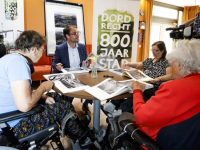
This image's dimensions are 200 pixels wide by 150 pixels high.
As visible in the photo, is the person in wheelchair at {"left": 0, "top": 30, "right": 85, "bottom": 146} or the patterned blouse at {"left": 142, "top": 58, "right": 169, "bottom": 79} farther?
the patterned blouse at {"left": 142, "top": 58, "right": 169, "bottom": 79}

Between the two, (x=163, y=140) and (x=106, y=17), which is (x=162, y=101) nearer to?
(x=163, y=140)

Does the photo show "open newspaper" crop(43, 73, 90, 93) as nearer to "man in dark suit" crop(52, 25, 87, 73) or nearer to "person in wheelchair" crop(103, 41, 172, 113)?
"person in wheelchair" crop(103, 41, 172, 113)

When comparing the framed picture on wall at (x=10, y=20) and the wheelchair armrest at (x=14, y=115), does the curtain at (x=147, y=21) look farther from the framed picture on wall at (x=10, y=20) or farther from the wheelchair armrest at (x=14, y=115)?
the wheelchair armrest at (x=14, y=115)

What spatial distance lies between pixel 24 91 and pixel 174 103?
85 centimetres

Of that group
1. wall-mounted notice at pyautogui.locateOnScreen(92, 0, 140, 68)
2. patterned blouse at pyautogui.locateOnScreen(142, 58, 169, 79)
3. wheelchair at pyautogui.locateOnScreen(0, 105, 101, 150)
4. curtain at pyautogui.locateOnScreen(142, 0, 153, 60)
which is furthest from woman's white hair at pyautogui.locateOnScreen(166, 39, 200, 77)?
curtain at pyautogui.locateOnScreen(142, 0, 153, 60)

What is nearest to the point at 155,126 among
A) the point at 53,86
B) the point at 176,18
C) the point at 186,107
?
the point at 186,107

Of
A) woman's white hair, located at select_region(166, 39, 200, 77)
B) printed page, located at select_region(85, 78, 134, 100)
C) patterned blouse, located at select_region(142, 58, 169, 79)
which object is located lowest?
printed page, located at select_region(85, 78, 134, 100)

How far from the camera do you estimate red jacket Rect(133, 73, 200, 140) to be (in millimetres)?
745

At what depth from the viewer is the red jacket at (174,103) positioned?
2.44 ft

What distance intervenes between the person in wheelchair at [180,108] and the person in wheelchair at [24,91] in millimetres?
631

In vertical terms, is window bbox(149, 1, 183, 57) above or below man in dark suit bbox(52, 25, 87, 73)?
above

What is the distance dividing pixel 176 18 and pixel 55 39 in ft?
18.1

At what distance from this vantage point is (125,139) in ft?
3.39

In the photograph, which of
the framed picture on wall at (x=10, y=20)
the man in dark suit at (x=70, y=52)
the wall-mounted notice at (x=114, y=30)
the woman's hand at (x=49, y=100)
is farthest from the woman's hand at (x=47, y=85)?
the framed picture on wall at (x=10, y=20)
